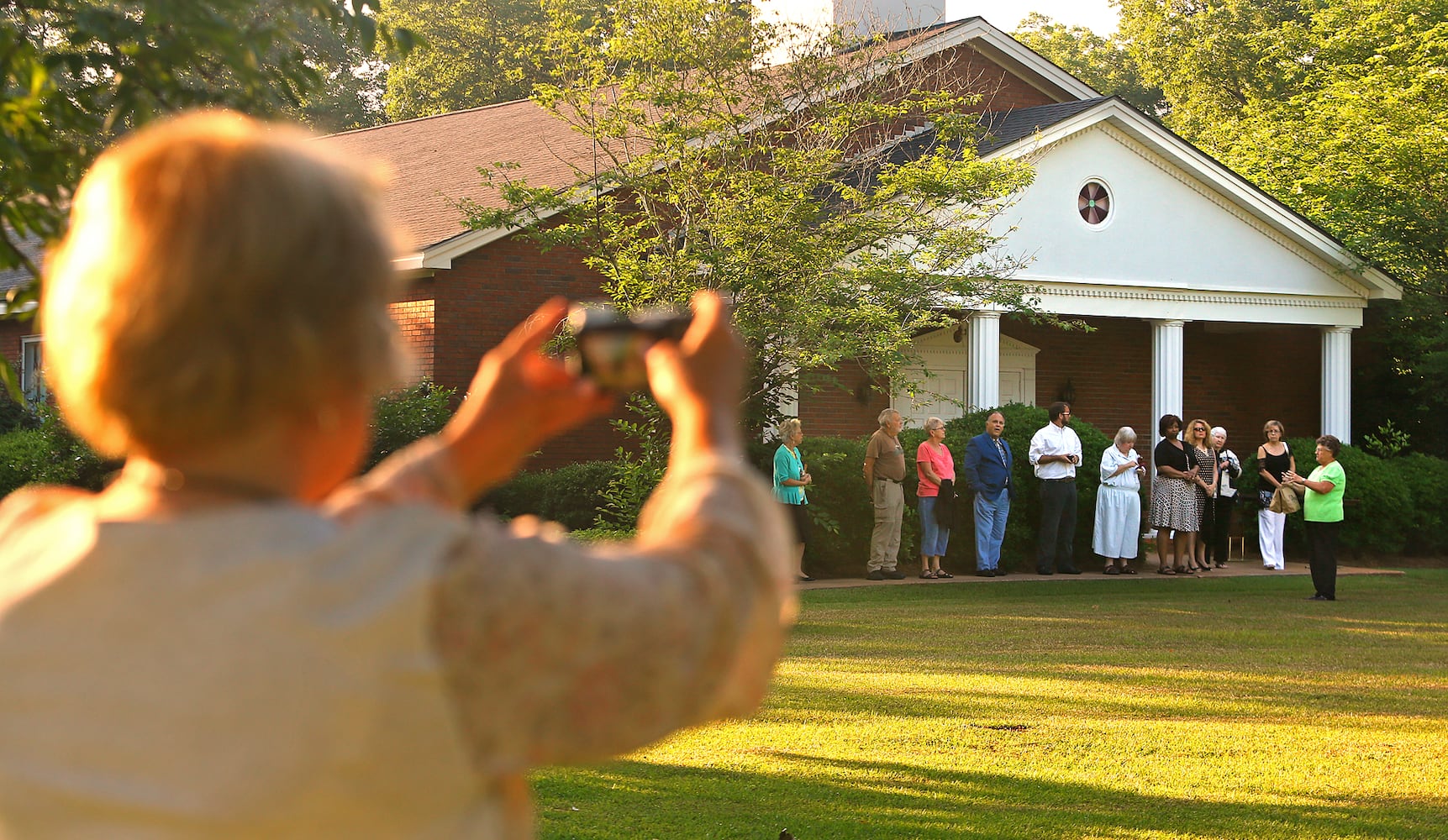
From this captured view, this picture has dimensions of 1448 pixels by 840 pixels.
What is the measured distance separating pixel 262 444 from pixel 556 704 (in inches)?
14.4

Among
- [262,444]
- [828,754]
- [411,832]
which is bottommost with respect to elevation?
[828,754]

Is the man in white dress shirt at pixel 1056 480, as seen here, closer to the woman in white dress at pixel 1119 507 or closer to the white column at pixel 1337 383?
the woman in white dress at pixel 1119 507

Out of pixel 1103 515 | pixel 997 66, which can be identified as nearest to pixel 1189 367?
pixel 997 66

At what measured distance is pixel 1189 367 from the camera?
26.7 metres

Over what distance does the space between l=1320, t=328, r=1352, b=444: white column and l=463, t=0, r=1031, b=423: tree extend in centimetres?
955

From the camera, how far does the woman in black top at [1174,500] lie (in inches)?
733

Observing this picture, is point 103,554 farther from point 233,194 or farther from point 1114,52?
point 1114,52

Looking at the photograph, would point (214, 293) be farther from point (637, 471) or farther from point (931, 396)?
point (931, 396)

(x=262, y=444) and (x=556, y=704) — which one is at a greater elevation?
(x=262, y=444)

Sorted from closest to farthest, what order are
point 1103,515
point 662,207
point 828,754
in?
1. point 828,754
2. point 662,207
3. point 1103,515

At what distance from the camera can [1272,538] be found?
63.0 ft

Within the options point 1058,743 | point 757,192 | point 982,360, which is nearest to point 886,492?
point 757,192

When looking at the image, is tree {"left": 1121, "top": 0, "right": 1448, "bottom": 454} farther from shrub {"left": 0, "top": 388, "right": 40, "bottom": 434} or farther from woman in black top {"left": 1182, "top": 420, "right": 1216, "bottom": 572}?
shrub {"left": 0, "top": 388, "right": 40, "bottom": 434}

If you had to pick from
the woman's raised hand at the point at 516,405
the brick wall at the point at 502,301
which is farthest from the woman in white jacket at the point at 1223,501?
the woman's raised hand at the point at 516,405
